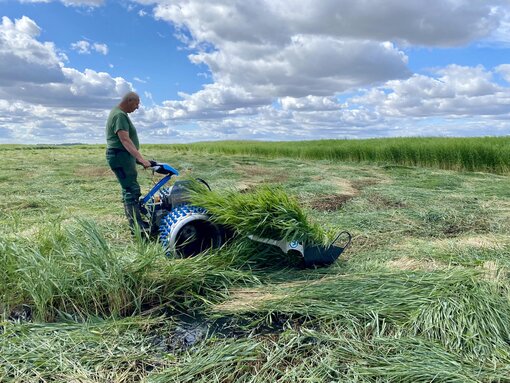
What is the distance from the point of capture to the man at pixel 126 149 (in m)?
3.71

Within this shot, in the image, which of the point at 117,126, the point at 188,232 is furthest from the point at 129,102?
the point at 188,232

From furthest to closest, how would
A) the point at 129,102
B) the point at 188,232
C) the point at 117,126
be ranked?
the point at 129,102, the point at 117,126, the point at 188,232

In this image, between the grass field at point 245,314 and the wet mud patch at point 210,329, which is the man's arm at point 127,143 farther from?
the wet mud patch at point 210,329

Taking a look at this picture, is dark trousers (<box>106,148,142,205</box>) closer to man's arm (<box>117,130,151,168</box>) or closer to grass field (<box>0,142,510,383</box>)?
man's arm (<box>117,130,151,168</box>)

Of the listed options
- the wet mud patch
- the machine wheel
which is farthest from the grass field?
the machine wheel

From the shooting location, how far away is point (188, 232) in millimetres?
3098

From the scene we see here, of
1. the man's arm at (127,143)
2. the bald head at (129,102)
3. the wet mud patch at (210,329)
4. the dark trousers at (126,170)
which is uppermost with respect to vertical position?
the bald head at (129,102)

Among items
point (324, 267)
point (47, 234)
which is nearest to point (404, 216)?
point (324, 267)

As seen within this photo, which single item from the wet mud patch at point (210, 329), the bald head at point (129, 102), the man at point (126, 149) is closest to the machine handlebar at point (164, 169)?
the man at point (126, 149)

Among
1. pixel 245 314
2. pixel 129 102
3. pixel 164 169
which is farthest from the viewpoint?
pixel 129 102

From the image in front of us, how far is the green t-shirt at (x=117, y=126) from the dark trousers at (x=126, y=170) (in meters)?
0.07

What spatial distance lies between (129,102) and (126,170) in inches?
24.8

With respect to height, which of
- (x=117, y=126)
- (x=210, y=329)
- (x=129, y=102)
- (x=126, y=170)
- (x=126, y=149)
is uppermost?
(x=129, y=102)

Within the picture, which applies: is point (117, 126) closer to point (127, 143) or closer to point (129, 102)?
point (127, 143)
